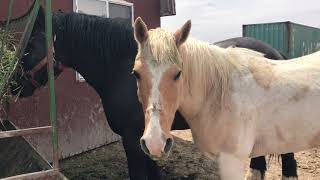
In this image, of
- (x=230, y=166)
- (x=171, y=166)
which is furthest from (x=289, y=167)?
(x=230, y=166)

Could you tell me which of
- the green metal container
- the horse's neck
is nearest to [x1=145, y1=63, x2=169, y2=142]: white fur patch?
the horse's neck

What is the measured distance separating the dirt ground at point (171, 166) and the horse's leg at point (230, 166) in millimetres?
2029

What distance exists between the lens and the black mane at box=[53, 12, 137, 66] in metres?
3.81

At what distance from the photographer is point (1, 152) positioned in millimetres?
3410

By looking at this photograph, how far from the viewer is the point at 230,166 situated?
2.97 m

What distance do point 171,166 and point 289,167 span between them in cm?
157

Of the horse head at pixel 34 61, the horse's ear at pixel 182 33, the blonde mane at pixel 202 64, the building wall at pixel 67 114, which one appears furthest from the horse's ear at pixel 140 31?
the building wall at pixel 67 114

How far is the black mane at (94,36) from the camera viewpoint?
12.5ft

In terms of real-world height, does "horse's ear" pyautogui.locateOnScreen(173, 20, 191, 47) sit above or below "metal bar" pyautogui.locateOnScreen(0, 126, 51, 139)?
above

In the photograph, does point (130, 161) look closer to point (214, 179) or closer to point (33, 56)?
point (33, 56)

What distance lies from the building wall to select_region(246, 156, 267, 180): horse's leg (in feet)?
8.06

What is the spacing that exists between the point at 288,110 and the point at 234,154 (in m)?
0.55

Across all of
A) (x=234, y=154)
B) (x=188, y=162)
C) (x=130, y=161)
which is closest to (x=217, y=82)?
(x=234, y=154)

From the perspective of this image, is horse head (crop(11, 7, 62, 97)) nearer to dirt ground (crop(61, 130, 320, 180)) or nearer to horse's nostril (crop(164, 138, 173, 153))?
dirt ground (crop(61, 130, 320, 180))
